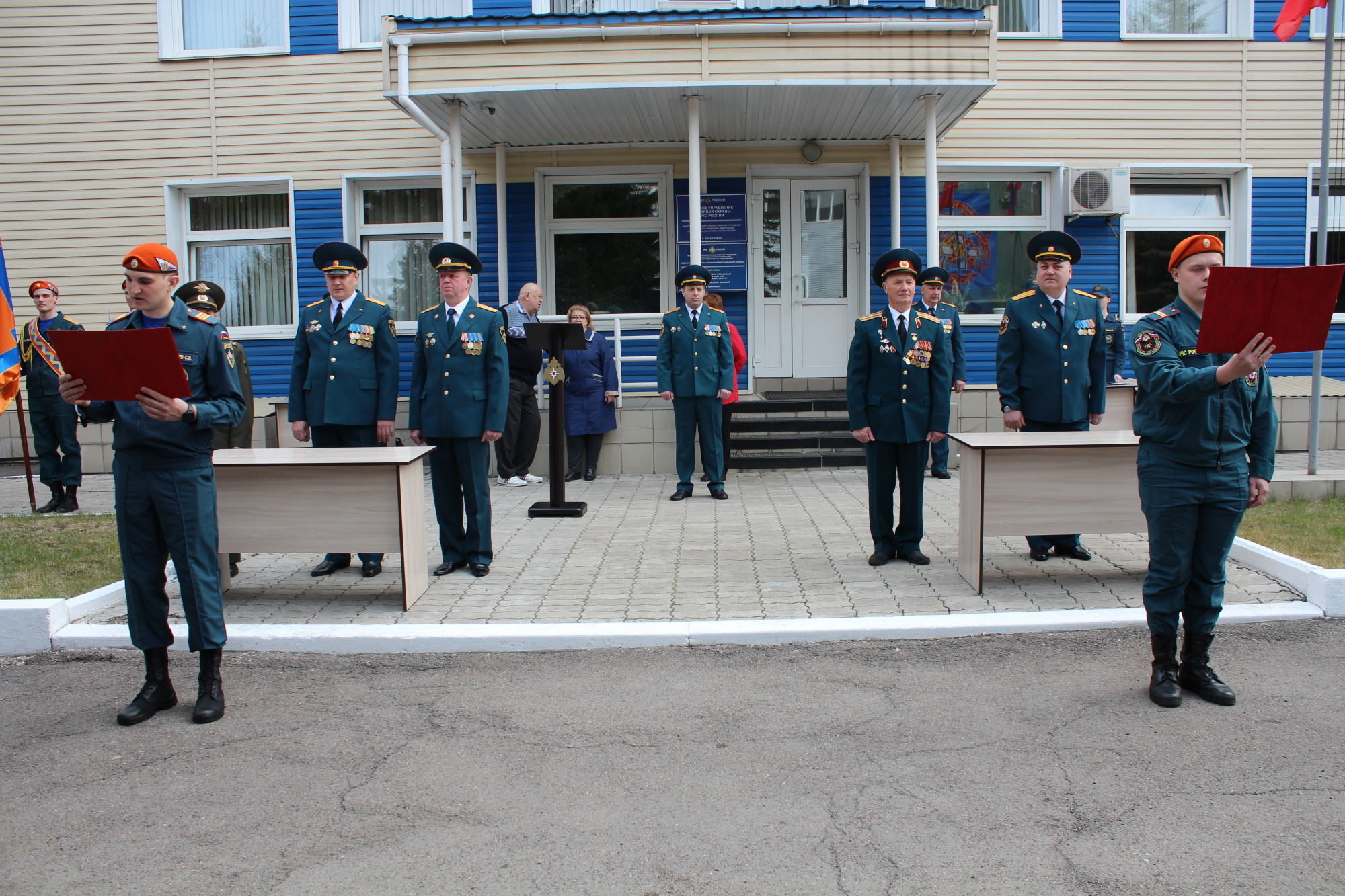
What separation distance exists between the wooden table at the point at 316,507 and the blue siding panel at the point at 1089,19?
10.5 metres

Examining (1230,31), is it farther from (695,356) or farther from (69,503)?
(69,503)

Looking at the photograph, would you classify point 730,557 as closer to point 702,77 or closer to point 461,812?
point 461,812

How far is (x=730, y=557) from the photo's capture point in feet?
21.9

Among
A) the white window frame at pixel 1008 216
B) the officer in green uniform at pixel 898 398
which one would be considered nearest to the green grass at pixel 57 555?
the officer in green uniform at pixel 898 398

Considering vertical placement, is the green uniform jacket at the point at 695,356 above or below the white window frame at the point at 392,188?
below

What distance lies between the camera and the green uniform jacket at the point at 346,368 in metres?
6.41

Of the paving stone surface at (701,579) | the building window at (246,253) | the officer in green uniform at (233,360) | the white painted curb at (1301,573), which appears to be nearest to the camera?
the white painted curb at (1301,573)

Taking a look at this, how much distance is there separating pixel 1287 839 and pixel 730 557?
4.04 m

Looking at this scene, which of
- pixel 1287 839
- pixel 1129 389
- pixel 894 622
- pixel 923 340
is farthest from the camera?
pixel 1129 389

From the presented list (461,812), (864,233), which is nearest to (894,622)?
(461,812)

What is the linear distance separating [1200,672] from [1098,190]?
9344 mm

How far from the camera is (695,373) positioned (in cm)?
909

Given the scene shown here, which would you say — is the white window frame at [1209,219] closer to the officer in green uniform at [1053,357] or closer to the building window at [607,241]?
the building window at [607,241]

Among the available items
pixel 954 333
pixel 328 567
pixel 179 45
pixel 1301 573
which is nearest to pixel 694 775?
pixel 328 567
